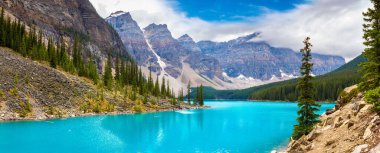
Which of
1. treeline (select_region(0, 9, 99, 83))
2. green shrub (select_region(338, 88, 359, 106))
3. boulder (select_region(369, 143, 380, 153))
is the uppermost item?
treeline (select_region(0, 9, 99, 83))

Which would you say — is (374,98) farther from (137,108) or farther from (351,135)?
(137,108)

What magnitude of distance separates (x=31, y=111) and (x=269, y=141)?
185 feet

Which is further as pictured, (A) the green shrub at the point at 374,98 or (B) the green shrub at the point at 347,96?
(B) the green shrub at the point at 347,96

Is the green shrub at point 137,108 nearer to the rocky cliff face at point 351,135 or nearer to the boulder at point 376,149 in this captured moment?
the rocky cliff face at point 351,135

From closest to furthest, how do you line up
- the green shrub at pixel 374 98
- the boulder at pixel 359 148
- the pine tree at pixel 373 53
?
the boulder at pixel 359 148 < the green shrub at pixel 374 98 < the pine tree at pixel 373 53

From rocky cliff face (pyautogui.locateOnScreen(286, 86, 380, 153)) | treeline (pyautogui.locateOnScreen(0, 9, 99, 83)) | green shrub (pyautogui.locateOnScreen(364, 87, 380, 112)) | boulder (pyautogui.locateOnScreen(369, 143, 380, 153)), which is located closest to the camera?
boulder (pyautogui.locateOnScreen(369, 143, 380, 153))

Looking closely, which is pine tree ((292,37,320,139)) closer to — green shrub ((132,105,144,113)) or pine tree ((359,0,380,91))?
pine tree ((359,0,380,91))

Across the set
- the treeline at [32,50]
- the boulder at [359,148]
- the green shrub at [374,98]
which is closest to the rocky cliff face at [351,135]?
the boulder at [359,148]

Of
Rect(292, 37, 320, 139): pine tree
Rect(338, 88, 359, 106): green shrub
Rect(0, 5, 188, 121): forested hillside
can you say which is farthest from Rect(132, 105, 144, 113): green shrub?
Rect(292, 37, 320, 139): pine tree

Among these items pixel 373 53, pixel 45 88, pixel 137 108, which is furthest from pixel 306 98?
pixel 137 108

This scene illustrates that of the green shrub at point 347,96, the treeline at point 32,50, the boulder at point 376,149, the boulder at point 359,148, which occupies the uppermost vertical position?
the treeline at point 32,50

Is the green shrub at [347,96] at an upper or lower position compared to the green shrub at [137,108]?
upper

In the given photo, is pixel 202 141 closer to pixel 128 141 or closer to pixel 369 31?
pixel 128 141

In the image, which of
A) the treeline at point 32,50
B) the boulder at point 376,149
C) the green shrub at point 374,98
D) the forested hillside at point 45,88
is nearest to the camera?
the boulder at point 376,149
